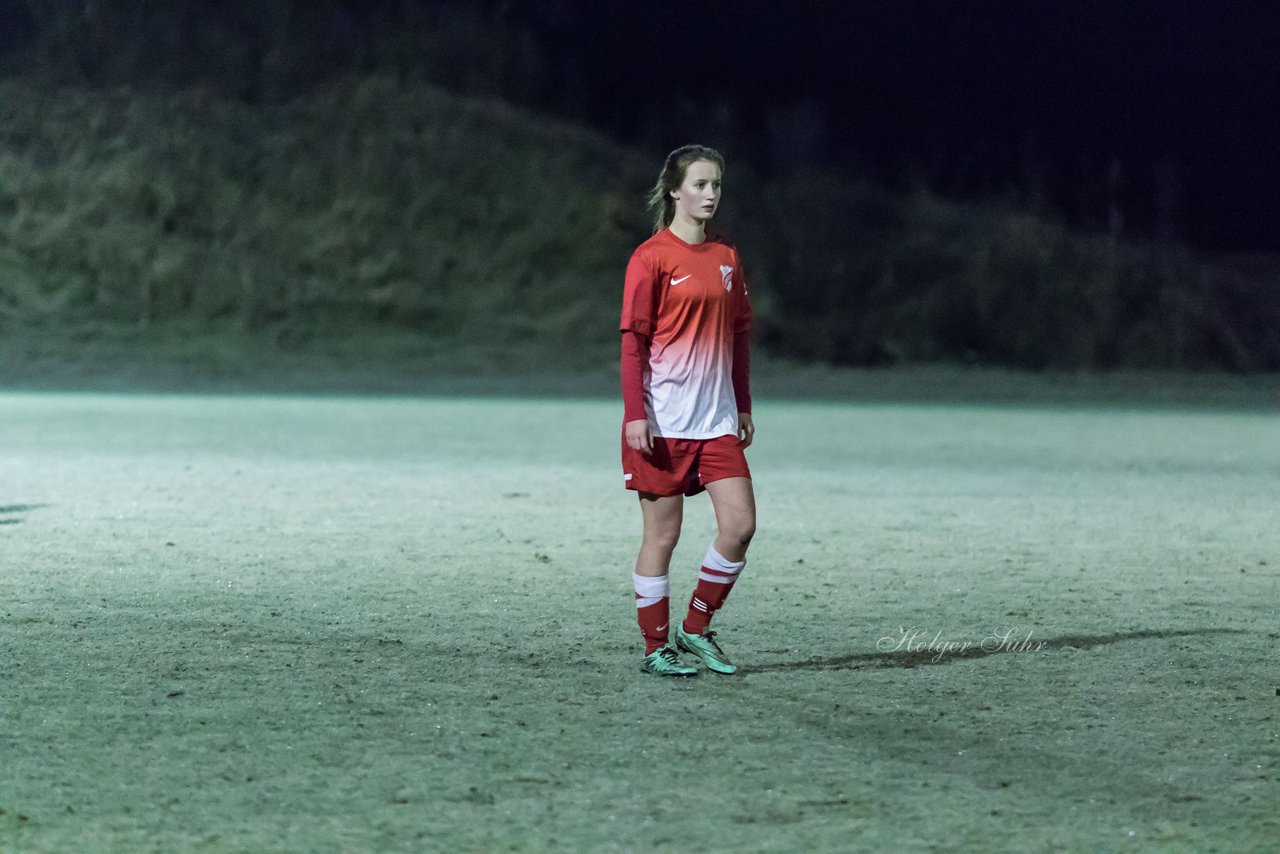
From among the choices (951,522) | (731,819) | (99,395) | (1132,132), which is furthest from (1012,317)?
(731,819)

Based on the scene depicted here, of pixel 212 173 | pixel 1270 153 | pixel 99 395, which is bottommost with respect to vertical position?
pixel 99 395

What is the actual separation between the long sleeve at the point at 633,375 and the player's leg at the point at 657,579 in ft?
1.25

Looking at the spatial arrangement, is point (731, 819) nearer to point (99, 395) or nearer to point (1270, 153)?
point (99, 395)

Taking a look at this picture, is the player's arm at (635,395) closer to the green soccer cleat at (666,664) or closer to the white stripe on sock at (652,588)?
the white stripe on sock at (652,588)

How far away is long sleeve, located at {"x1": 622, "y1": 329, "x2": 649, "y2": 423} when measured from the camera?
5.87 meters

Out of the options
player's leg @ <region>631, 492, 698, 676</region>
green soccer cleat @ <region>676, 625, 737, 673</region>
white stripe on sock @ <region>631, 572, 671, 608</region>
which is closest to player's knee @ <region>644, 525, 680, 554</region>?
player's leg @ <region>631, 492, 698, 676</region>

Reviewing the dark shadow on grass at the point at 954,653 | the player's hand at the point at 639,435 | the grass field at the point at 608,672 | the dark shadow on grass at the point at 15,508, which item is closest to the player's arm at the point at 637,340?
the player's hand at the point at 639,435

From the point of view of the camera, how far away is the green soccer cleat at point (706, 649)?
245 inches

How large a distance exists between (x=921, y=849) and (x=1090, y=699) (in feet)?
6.52

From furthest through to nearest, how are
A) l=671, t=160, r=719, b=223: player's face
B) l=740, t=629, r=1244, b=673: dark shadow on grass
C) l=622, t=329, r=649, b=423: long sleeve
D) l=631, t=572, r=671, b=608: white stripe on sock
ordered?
l=740, t=629, r=1244, b=673: dark shadow on grass → l=631, t=572, r=671, b=608: white stripe on sock → l=671, t=160, r=719, b=223: player's face → l=622, t=329, r=649, b=423: long sleeve

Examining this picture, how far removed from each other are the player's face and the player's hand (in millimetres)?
762

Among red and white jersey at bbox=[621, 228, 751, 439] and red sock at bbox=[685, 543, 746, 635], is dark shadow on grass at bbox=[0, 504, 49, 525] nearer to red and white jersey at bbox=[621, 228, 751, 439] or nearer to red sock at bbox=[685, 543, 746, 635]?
red sock at bbox=[685, 543, 746, 635]

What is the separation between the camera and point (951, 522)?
1156 cm

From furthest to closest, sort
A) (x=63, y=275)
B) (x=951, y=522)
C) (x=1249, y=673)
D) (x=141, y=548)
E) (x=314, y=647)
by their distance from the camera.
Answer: (x=63, y=275) < (x=951, y=522) < (x=141, y=548) < (x=314, y=647) < (x=1249, y=673)
